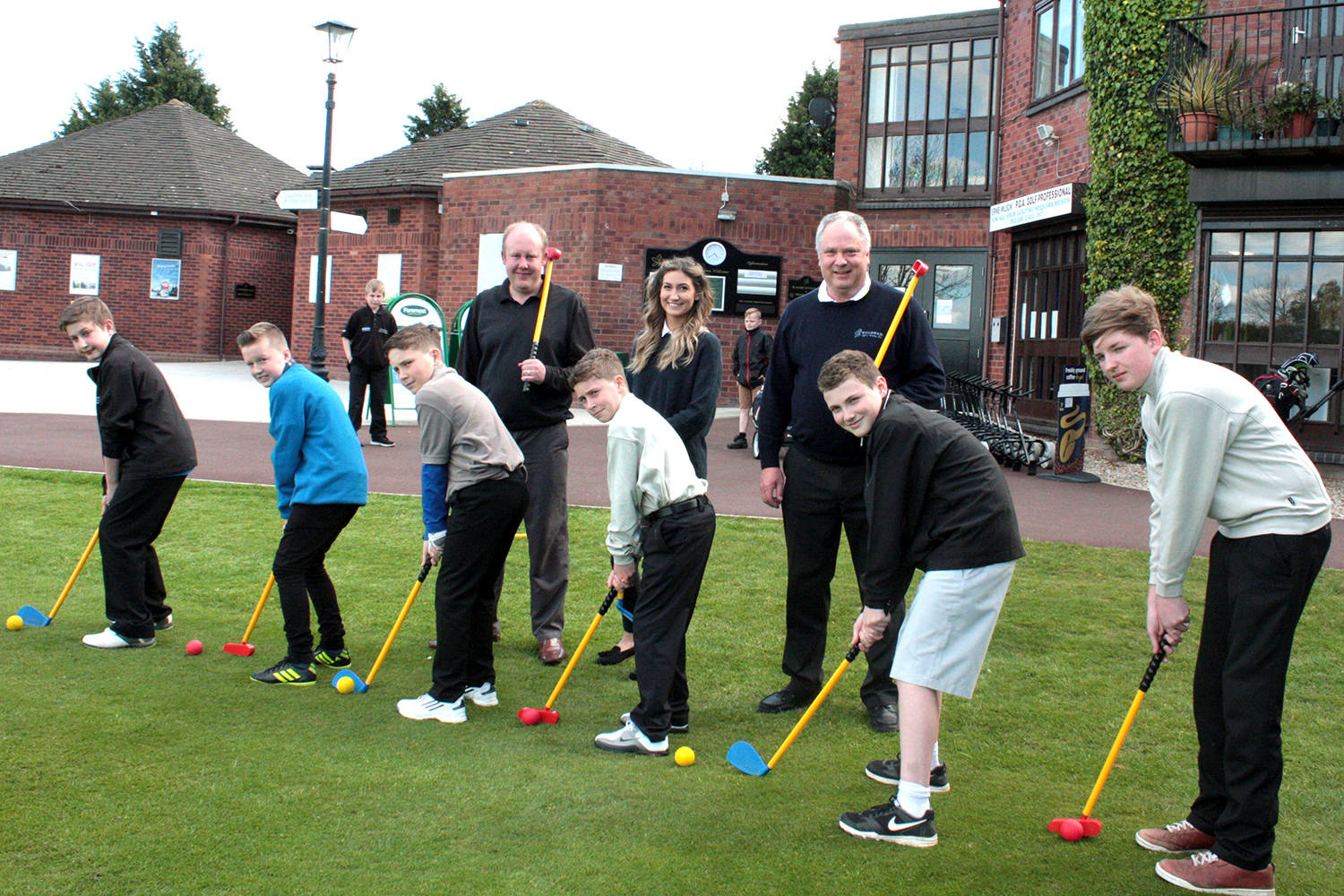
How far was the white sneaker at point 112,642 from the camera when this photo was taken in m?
5.76

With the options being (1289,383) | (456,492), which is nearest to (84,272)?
(1289,383)

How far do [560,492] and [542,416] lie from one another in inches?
16.2

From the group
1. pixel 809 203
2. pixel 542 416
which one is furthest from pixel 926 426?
pixel 809 203

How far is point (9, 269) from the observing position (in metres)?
31.5

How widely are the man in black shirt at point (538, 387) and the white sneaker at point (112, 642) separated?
78.1 inches

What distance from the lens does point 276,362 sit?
535 cm

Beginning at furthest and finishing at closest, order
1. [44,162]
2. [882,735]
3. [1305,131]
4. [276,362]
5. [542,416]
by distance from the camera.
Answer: [44,162], [1305,131], [542,416], [276,362], [882,735]

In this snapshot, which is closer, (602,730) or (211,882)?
(211,882)

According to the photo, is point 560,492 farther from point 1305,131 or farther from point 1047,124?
point 1047,124

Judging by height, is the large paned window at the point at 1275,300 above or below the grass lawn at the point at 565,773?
above

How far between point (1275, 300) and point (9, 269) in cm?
3105

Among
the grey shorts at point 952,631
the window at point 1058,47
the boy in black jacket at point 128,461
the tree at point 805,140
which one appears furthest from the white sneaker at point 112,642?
the tree at point 805,140

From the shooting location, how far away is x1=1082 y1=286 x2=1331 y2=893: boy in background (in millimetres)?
3365

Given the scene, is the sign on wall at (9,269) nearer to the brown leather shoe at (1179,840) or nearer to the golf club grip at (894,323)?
the golf club grip at (894,323)
